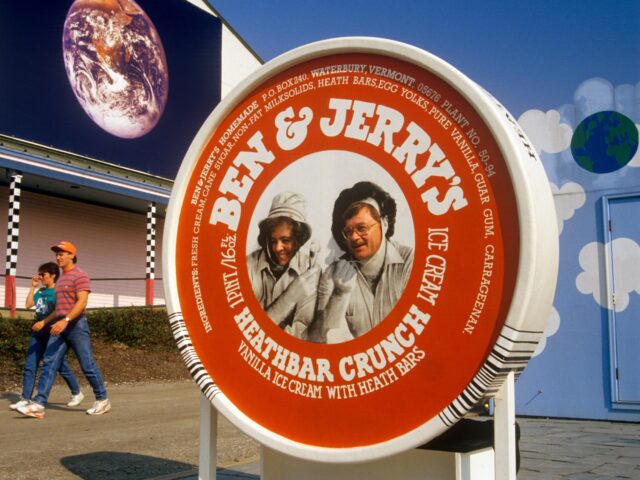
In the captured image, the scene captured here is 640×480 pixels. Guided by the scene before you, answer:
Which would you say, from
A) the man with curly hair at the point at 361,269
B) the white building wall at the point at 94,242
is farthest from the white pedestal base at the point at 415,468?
the white building wall at the point at 94,242

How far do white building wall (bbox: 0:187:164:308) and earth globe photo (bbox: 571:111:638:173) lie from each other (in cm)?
1475

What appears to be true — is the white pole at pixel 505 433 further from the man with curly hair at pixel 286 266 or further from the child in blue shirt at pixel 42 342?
the child in blue shirt at pixel 42 342

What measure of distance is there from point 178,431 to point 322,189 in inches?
177

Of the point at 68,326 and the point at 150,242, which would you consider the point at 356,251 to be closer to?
the point at 68,326

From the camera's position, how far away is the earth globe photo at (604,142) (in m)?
6.93

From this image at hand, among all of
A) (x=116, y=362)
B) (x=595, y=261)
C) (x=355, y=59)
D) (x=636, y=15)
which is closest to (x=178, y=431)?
(x=595, y=261)

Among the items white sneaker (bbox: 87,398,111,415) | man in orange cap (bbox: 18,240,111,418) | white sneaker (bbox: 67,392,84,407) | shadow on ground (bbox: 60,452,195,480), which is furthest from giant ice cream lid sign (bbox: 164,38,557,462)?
white sneaker (bbox: 67,392,84,407)

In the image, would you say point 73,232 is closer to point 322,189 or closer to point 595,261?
point 595,261

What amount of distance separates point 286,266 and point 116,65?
21121 millimetres

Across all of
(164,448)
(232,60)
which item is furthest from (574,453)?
(232,60)

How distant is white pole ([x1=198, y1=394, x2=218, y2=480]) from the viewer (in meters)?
2.87

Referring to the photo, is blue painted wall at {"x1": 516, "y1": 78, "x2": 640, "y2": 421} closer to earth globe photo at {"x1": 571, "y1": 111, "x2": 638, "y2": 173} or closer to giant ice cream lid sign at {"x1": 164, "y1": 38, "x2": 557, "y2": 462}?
earth globe photo at {"x1": 571, "y1": 111, "x2": 638, "y2": 173}

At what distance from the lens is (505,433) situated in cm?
229

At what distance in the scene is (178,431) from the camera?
256 inches
